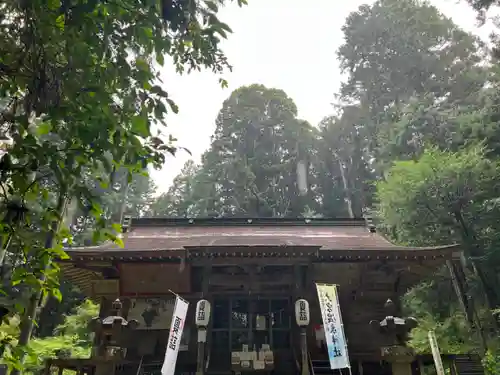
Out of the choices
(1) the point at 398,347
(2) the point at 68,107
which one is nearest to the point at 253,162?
(1) the point at 398,347

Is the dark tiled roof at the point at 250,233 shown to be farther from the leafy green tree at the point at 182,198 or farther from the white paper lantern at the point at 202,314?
the leafy green tree at the point at 182,198

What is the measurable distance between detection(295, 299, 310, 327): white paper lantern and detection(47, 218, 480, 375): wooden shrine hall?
391 mm

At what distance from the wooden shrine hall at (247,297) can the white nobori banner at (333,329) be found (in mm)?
843

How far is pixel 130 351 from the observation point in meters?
10.9

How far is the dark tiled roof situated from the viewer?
1266cm

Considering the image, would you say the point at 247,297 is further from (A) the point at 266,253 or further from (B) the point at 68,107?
(B) the point at 68,107

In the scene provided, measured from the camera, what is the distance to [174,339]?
9.25m

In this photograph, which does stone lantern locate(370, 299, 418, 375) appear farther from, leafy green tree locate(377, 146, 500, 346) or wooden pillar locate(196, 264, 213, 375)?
leafy green tree locate(377, 146, 500, 346)

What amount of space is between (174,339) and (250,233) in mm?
5639

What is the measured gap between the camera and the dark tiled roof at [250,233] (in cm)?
1266

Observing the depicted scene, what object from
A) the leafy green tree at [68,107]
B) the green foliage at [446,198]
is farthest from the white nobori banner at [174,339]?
the green foliage at [446,198]

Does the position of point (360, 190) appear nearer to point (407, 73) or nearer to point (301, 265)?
point (407, 73)

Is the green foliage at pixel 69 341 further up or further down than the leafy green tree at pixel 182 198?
further down

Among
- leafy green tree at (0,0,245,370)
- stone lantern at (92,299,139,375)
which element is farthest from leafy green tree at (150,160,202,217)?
leafy green tree at (0,0,245,370)
